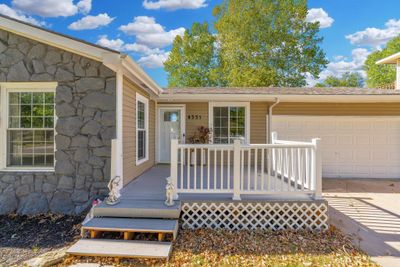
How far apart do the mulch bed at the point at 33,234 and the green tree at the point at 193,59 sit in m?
18.6

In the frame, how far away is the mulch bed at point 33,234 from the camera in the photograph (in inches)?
145

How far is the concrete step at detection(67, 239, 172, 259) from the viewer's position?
3.43 m

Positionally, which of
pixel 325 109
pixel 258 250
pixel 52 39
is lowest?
pixel 258 250

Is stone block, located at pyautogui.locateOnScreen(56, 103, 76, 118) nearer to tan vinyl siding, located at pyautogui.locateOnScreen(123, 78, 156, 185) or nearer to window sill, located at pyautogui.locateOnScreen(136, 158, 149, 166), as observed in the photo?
tan vinyl siding, located at pyautogui.locateOnScreen(123, 78, 156, 185)

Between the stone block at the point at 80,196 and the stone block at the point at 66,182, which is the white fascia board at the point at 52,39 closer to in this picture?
the stone block at the point at 66,182

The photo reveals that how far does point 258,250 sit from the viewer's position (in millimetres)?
3732

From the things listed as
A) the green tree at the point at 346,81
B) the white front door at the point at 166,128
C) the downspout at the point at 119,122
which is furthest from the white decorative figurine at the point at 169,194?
the green tree at the point at 346,81

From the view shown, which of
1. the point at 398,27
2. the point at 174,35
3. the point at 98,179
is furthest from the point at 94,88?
the point at 398,27

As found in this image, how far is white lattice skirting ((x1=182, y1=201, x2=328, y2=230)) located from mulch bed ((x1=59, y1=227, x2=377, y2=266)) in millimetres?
173

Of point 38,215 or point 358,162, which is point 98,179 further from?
point 358,162

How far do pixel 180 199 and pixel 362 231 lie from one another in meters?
3.15

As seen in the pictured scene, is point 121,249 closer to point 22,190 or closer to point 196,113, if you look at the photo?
point 22,190

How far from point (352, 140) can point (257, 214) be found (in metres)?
6.09

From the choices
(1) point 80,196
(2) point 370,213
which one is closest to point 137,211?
(1) point 80,196
